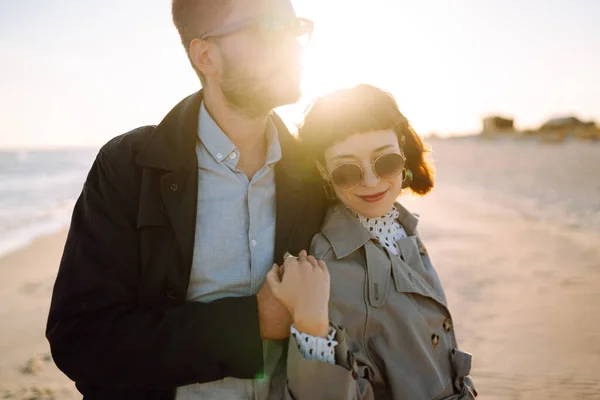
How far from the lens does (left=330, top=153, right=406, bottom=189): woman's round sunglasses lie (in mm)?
2641

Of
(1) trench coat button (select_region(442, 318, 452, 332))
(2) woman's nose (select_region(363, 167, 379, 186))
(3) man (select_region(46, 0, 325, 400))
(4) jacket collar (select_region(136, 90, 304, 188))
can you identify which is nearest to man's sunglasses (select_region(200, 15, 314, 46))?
(3) man (select_region(46, 0, 325, 400))

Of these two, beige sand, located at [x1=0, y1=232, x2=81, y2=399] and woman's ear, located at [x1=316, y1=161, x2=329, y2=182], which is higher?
woman's ear, located at [x1=316, y1=161, x2=329, y2=182]

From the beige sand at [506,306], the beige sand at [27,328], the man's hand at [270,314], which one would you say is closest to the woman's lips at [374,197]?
the man's hand at [270,314]

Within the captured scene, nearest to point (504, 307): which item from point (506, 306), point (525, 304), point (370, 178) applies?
point (506, 306)

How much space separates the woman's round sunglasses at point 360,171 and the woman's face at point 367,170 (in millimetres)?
22

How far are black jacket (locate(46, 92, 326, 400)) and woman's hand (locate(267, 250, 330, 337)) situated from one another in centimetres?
15

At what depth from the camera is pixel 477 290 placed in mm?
6855

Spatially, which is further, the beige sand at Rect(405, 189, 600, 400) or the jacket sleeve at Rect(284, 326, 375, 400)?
the beige sand at Rect(405, 189, 600, 400)

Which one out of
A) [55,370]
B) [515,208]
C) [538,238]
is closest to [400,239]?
[55,370]

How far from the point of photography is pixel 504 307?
20.4ft

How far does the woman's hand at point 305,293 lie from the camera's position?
2.17 metres

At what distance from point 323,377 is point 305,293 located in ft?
1.13

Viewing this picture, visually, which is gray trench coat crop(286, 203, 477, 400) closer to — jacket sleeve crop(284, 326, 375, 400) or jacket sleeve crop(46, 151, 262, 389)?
jacket sleeve crop(284, 326, 375, 400)

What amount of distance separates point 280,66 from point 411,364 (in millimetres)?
1555
